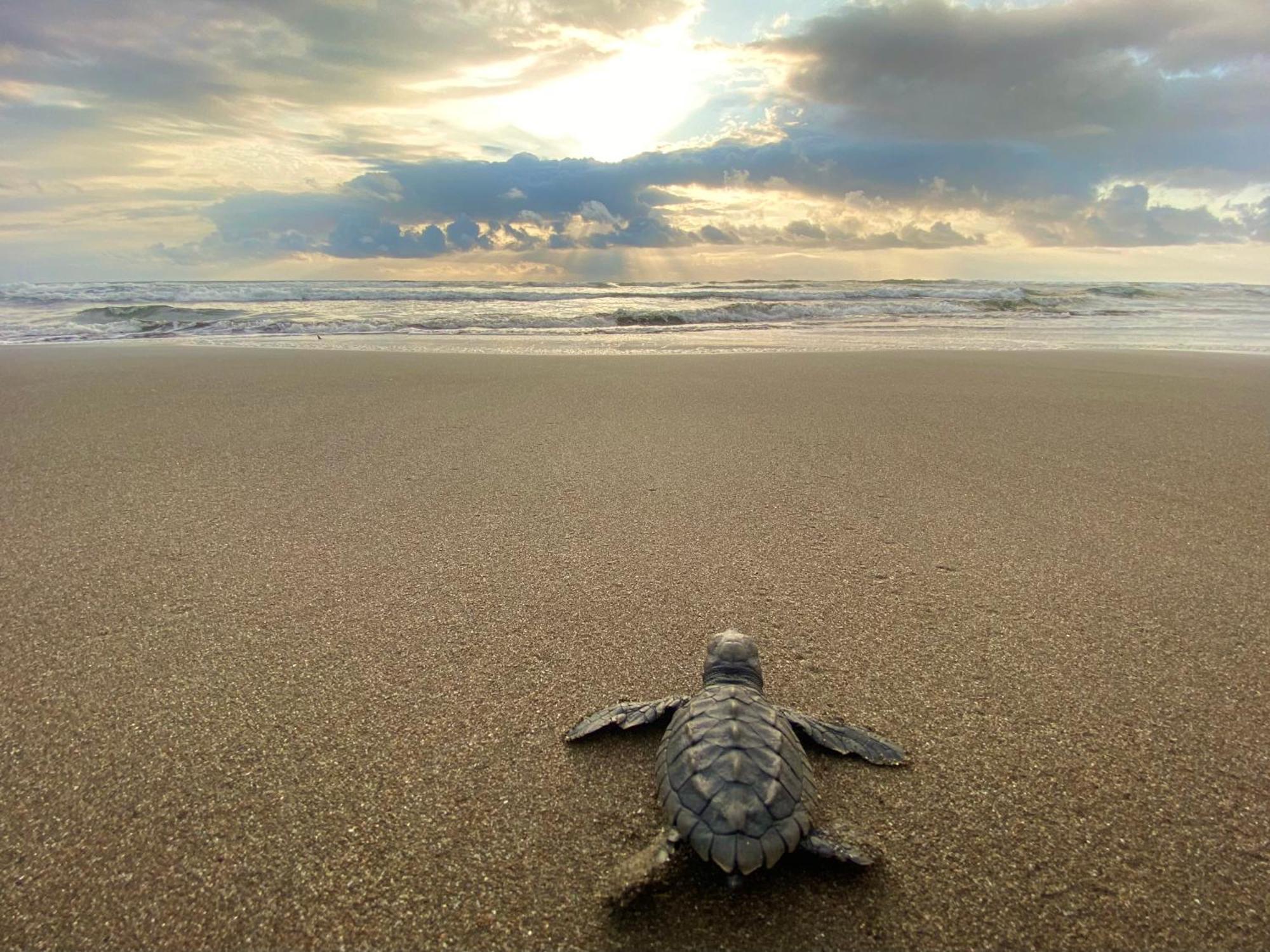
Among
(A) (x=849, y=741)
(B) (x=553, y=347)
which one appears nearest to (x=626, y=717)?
(A) (x=849, y=741)

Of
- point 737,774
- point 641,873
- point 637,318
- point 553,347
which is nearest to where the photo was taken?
point 641,873

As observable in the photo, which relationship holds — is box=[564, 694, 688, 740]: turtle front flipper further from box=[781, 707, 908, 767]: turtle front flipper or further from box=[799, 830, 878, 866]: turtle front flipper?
box=[799, 830, 878, 866]: turtle front flipper

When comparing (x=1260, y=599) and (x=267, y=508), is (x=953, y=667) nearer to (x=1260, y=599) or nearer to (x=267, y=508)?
(x=1260, y=599)

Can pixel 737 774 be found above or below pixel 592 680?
above

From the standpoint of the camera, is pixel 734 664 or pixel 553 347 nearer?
pixel 734 664

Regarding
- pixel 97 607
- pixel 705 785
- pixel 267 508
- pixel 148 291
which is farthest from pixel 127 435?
pixel 148 291

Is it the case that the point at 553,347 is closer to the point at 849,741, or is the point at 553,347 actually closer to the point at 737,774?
the point at 849,741

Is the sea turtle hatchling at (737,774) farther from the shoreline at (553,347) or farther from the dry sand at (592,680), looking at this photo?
the shoreline at (553,347)

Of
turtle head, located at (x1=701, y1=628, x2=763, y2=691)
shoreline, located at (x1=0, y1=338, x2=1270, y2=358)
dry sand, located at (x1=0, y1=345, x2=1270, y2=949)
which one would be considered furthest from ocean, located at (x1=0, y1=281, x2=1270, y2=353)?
turtle head, located at (x1=701, y1=628, x2=763, y2=691)
